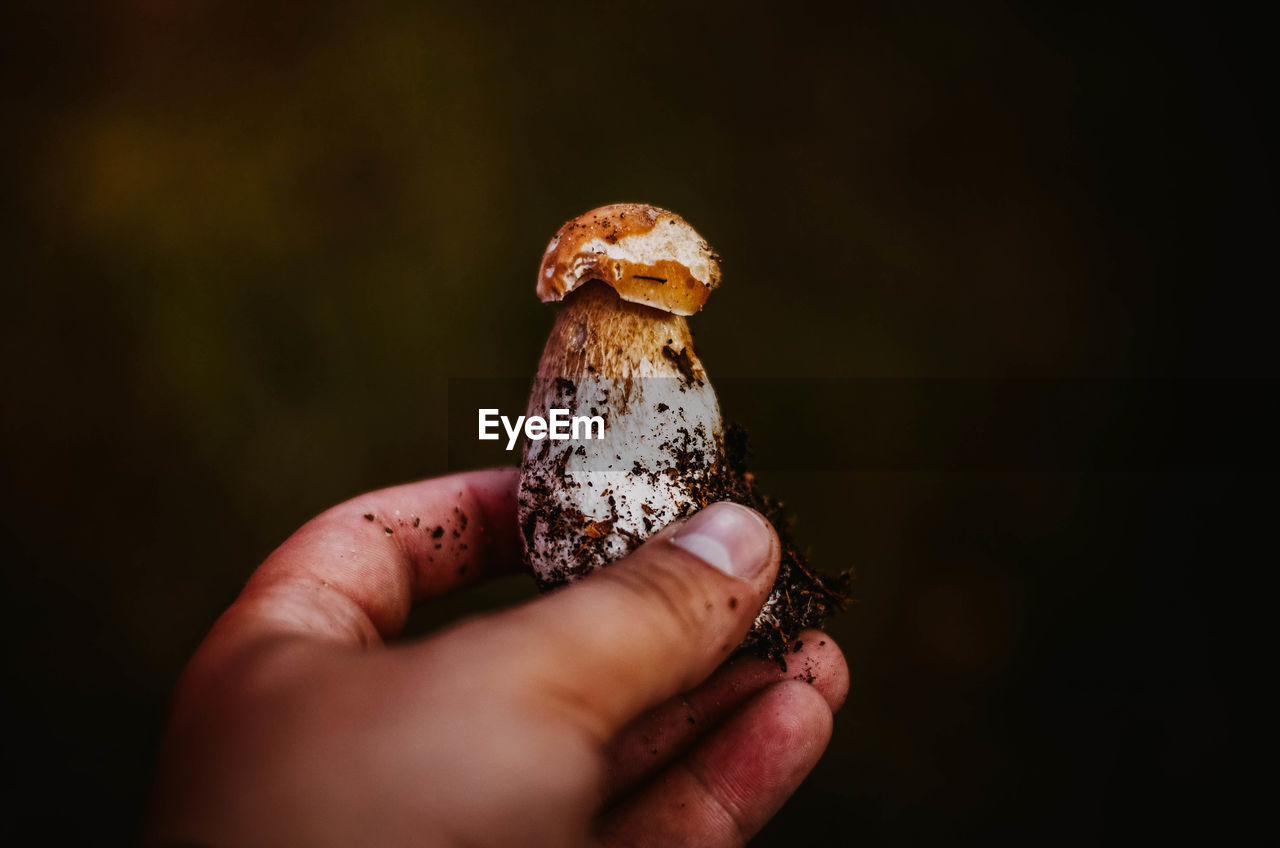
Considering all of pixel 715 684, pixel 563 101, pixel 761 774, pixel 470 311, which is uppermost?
pixel 563 101

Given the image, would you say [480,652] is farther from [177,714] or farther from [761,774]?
[761,774]

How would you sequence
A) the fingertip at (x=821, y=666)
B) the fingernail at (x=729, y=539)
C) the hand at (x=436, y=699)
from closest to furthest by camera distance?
the hand at (x=436, y=699)
the fingernail at (x=729, y=539)
the fingertip at (x=821, y=666)

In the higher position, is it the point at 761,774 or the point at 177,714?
the point at 177,714

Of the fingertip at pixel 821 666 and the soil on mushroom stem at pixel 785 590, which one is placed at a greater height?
the soil on mushroom stem at pixel 785 590

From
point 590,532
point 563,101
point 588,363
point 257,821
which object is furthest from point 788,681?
point 563,101

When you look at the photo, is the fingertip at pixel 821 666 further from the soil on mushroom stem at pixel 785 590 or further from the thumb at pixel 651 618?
the thumb at pixel 651 618

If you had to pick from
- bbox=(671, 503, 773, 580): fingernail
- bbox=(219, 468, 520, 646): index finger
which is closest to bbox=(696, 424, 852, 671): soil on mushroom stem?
bbox=(671, 503, 773, 580): fingernail

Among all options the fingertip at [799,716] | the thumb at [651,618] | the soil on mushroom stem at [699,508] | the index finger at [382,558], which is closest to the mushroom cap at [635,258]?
the soil on mushroom stem at [699,508]

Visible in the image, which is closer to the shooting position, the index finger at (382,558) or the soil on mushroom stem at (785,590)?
the index finger at (382,558)
